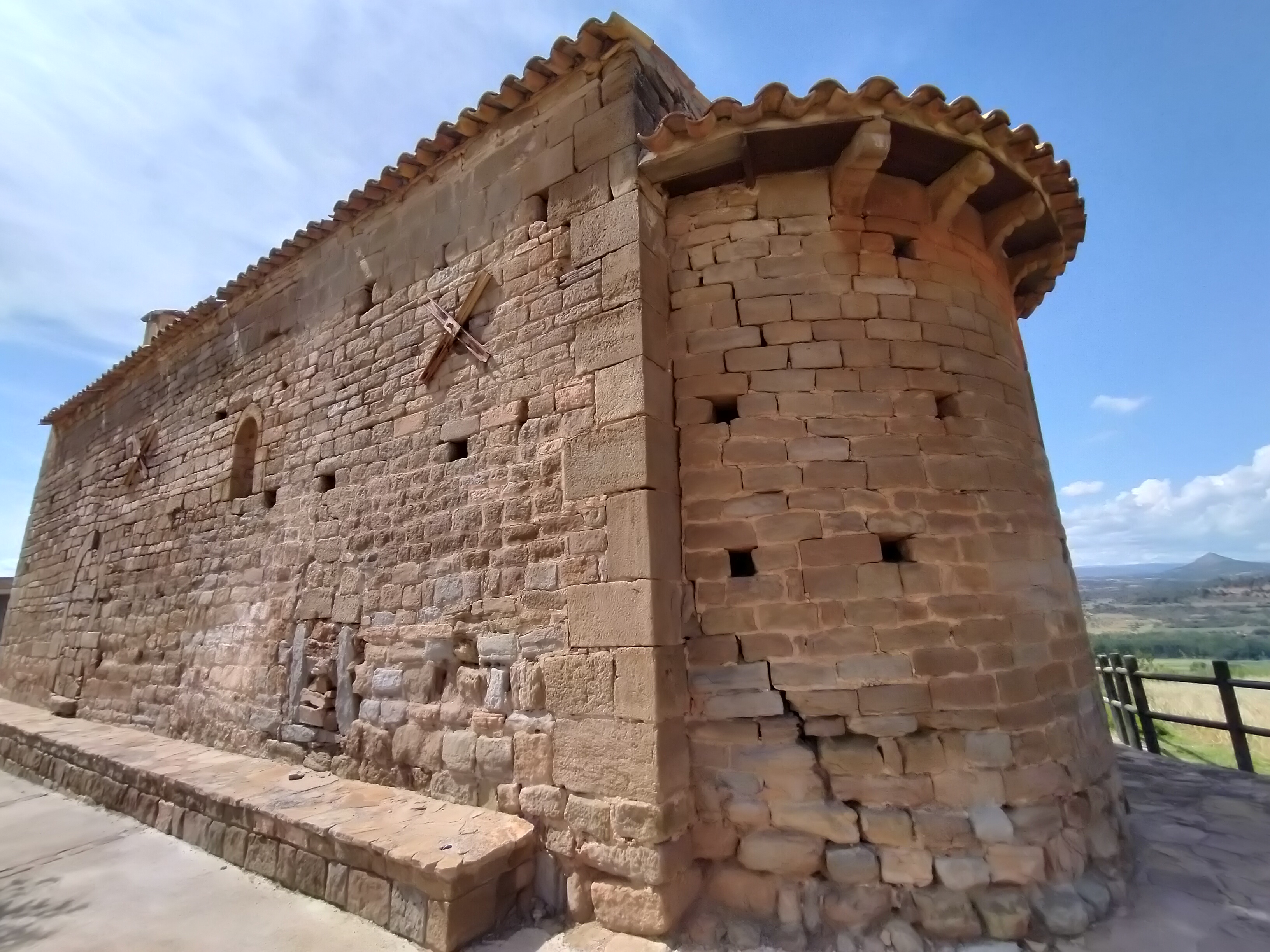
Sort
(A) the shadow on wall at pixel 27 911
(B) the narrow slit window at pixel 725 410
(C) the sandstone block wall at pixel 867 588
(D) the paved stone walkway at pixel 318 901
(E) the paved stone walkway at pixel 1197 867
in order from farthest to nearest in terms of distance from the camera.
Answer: (B) the narrow slit window at pixel 725 410 < (A) the shadow on wall at pixel 27 911 < (C) the sandstone block wall at pixel 867 588 < (D) the paved stone walkway at pixel 318 901 < (E) the paved stone walkway at pixel 1197 867

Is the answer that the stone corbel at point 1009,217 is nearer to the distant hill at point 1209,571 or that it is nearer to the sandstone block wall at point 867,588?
the sandstone block wall at point 867,588

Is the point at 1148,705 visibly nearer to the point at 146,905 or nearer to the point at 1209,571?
the point at 146,905

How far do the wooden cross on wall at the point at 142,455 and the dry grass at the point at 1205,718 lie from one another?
40.5ft

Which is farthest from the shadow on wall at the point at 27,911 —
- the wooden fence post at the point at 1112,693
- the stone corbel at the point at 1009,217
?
the wooden fence post at the point at 1112,693

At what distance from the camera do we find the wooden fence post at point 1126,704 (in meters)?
7.14

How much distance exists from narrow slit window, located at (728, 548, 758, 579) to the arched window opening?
572cm

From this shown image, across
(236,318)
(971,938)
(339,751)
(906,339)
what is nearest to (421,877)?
(339,751)

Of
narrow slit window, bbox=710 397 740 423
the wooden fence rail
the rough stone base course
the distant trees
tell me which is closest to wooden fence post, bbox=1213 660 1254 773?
the wooden fence rail

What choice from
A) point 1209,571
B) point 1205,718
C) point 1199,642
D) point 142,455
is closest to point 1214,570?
point 1209,571

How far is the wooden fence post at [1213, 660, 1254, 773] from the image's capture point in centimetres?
553

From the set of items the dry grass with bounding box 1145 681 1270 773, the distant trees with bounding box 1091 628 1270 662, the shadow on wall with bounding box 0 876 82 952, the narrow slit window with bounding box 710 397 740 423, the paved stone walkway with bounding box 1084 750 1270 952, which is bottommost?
the dry grass with bounding box 1145 681 1270 773

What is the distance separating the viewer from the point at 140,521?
8.38 m

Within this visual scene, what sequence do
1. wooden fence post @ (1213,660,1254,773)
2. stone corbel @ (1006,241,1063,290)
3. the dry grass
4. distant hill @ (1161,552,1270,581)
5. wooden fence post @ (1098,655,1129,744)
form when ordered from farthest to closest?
distant hill @ (1161,552,1270,581), the dry grass, wooden fence post @ (1098,655,1129,744), wooden fence post @ (1213,660,1254,773), stone corbel @ (1006,241,1063,290)

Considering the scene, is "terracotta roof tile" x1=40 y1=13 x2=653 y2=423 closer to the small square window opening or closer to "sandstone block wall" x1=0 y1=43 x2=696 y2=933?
"sandstone block wall" x1=0 y1=43 x2=696 y2=933
